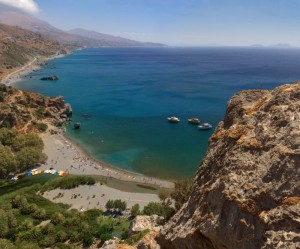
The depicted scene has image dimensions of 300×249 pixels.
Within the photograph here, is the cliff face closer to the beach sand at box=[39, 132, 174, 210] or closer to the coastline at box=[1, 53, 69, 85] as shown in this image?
the beach sand at box=[39, 132, 174, 210]

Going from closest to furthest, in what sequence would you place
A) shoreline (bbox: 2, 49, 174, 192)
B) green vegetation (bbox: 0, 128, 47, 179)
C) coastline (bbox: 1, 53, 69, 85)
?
green vegetation (bbox: 0, 128, 47, 179), shoreline (bbox: 2, 49, 174, 192), coastline (bbox: 1, 53, 69, 85)

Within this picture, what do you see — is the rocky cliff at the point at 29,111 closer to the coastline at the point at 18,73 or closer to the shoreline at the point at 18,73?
the shoreline at the point at 18,73

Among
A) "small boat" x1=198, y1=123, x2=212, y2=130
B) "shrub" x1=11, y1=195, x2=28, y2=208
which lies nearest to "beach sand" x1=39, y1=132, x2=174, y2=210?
"shrub" x1=11, y1=195, x2=28, y2=208

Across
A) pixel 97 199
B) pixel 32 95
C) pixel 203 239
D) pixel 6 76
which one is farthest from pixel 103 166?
pixel 6 76

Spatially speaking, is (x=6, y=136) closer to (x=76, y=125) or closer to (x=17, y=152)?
(x=17, y=152)

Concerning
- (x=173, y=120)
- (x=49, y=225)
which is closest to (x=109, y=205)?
(x=49, y=225)

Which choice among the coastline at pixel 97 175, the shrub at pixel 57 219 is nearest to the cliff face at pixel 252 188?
the shrub at pixel 57 219

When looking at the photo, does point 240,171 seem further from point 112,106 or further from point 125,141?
point 112,106
